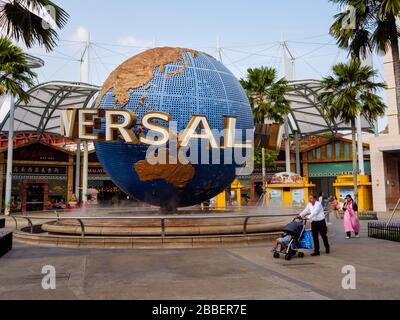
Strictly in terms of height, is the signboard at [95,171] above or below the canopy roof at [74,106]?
below

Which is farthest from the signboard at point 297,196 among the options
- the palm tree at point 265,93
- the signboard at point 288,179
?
the palm tree at point 265,93

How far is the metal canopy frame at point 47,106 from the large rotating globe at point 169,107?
24.5 metres

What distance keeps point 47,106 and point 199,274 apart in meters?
39.9

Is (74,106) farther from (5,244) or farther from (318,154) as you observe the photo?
(5,244)

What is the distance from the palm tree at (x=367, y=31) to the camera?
44.3 ft

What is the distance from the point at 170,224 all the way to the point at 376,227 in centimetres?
750

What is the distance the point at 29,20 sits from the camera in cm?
1084

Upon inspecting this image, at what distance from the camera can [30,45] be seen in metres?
11.2

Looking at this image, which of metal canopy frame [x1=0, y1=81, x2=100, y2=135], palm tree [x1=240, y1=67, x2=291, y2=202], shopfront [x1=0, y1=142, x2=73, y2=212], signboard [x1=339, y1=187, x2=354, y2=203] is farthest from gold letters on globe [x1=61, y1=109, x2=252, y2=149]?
shopfront [x1=0, y1=142, x2=73, y2=212]

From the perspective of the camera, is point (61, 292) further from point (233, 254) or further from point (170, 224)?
point (170, 224)

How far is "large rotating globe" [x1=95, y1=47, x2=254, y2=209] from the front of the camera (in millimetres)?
12938

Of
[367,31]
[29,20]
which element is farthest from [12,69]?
[367,31]

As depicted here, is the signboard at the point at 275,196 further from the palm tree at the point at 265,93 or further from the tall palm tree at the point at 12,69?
the tall palm tree at the point at 12,69

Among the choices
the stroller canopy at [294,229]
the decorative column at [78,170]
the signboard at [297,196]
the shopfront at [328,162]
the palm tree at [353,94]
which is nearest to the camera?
the stroller canopy at [294,229]
